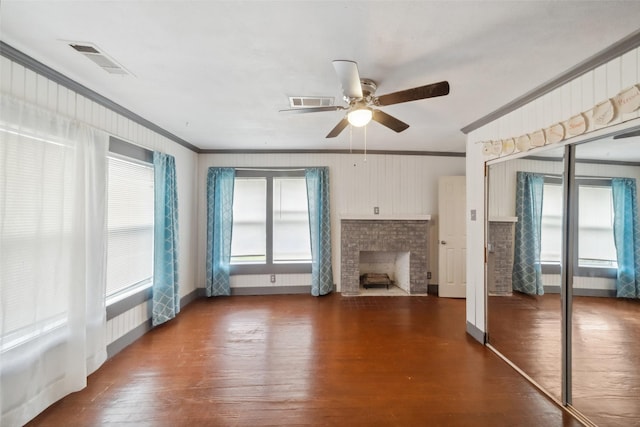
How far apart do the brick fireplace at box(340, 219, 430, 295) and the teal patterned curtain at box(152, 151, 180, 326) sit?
256 centimetres

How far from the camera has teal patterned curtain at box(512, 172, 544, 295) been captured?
2.19m

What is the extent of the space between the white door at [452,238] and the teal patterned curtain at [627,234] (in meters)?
2.54

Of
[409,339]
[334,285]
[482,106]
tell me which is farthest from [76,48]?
[334,285]

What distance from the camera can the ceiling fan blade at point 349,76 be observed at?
1449 mm

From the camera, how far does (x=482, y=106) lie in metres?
Result: 2.50

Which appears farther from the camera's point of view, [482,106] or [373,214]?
[373,214]

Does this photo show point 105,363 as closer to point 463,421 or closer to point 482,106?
point 463,421

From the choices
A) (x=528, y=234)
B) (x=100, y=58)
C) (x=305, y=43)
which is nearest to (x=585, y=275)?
(x=528, y=234)

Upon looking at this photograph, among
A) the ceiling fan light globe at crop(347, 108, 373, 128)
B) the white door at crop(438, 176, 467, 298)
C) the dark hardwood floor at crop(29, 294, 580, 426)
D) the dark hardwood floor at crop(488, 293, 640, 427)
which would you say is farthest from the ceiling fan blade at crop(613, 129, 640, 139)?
the white door at crop(438, 176, 467, 298)

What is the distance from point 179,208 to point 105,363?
2.03 metres

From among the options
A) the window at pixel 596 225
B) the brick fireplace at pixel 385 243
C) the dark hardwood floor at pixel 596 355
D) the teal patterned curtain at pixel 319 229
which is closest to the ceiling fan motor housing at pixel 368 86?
the window at pixel 596 225

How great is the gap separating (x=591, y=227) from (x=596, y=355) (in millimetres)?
919

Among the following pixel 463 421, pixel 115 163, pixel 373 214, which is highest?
pixel 115 163

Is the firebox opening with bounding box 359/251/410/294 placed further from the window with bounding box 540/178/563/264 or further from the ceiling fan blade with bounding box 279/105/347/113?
the ceiling fan blade with bounding box 279/105/347/113
